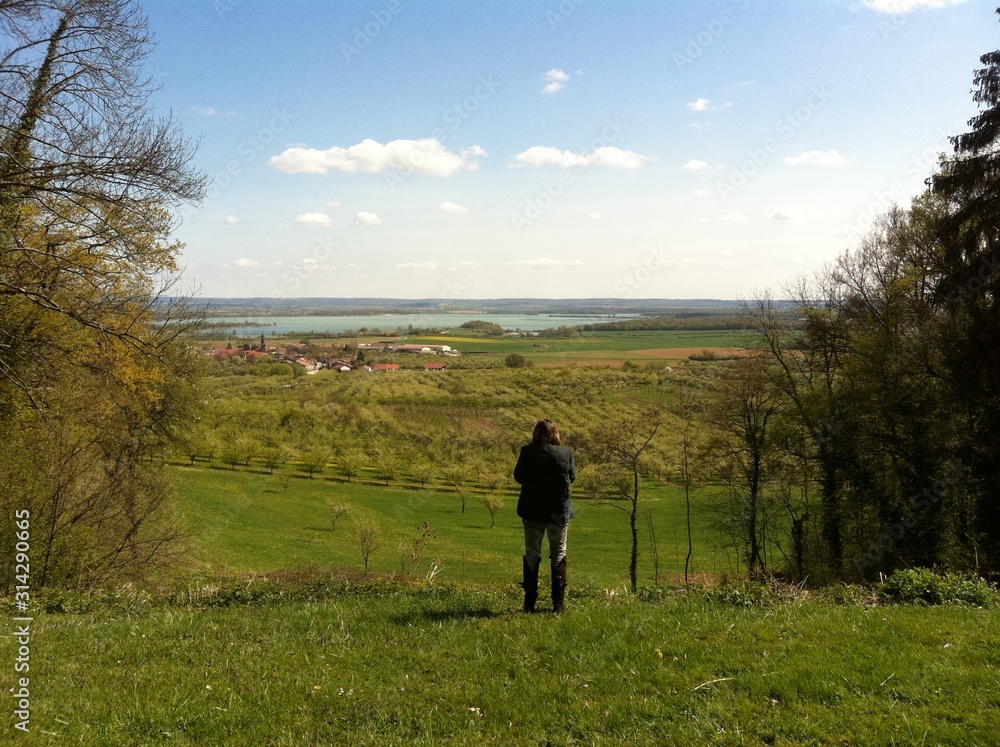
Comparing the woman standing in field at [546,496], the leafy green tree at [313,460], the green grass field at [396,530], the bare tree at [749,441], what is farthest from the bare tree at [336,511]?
the woman standing in field at [546,496]

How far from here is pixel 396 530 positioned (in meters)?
38.8

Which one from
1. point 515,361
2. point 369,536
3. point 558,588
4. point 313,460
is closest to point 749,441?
point 369,536

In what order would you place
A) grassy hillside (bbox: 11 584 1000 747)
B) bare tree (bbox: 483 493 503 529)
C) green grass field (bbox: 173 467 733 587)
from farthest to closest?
bare tree (bbox: 483 493 503 529) → green grass field (bbox: 173 467 733 587) → grassy hillside (bbox: 11 584 1000 747)

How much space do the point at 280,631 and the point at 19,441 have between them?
11350mm

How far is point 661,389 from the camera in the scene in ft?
225

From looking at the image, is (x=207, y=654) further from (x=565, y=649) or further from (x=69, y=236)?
(x=69, y=236)

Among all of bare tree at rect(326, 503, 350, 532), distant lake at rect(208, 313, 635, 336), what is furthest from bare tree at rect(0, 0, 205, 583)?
distant lake at rect(208, 313, 635, 336)

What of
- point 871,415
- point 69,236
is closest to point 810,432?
point 871,415

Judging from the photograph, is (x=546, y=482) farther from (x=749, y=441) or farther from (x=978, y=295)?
(x=749, y=441)

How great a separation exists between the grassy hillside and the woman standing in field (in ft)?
2.13

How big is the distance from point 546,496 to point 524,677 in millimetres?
1883

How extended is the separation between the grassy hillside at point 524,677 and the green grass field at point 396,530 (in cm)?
1968

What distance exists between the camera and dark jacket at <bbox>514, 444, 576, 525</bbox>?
6.07 meters

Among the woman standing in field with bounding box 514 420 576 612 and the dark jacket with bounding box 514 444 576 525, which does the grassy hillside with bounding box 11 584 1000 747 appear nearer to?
the woman standing in field with bounding box 514 420 576 612
